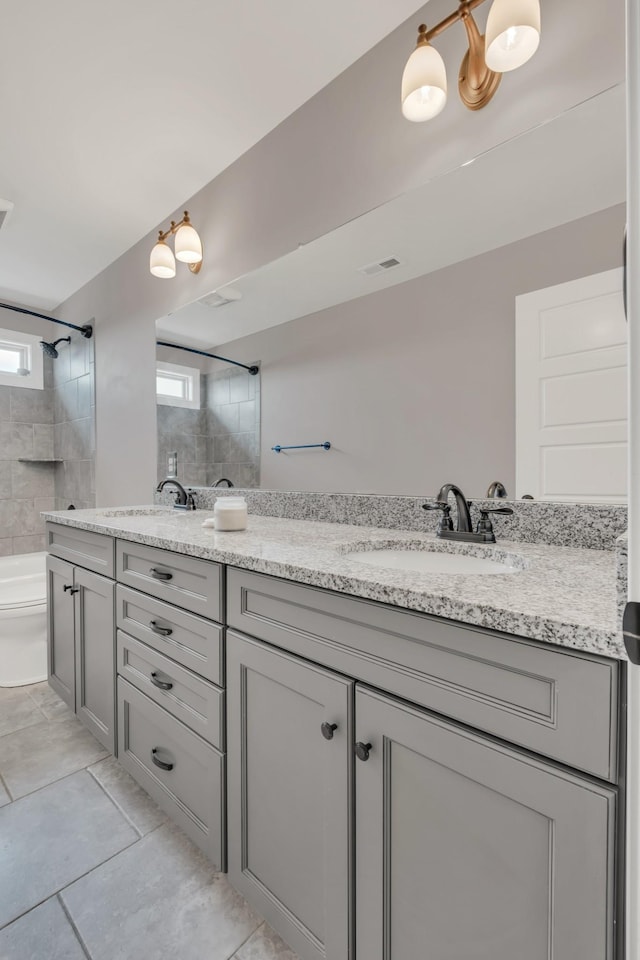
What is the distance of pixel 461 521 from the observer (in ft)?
3.96

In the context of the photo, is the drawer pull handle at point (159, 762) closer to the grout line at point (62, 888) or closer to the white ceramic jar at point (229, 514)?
the grout line at point (62, 888)

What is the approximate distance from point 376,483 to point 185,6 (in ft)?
5.11

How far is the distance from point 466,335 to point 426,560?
635mm

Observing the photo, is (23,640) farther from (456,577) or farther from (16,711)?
(456,577)

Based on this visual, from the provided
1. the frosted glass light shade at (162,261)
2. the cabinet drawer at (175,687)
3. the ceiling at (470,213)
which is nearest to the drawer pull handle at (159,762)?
the cabinet drawer at (175,687)

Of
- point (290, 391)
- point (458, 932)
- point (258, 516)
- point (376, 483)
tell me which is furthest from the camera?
point (258, 516)

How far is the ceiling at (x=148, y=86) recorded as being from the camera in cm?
137

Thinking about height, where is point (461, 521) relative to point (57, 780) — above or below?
above

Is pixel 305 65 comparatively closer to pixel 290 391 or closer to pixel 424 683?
pixel 290 391

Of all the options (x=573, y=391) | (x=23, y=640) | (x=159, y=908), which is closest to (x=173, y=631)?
(x=159, y=908)

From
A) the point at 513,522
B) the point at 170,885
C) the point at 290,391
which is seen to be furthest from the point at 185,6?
the point at 170,885

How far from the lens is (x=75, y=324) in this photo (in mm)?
3381

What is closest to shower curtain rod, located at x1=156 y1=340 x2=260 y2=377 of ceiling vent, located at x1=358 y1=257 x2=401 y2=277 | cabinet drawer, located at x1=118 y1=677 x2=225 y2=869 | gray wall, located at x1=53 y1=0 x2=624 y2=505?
gray wall, located at x1=53 y1=0 x2=624 y2=505

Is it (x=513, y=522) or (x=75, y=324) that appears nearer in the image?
(x=513, y=522)
